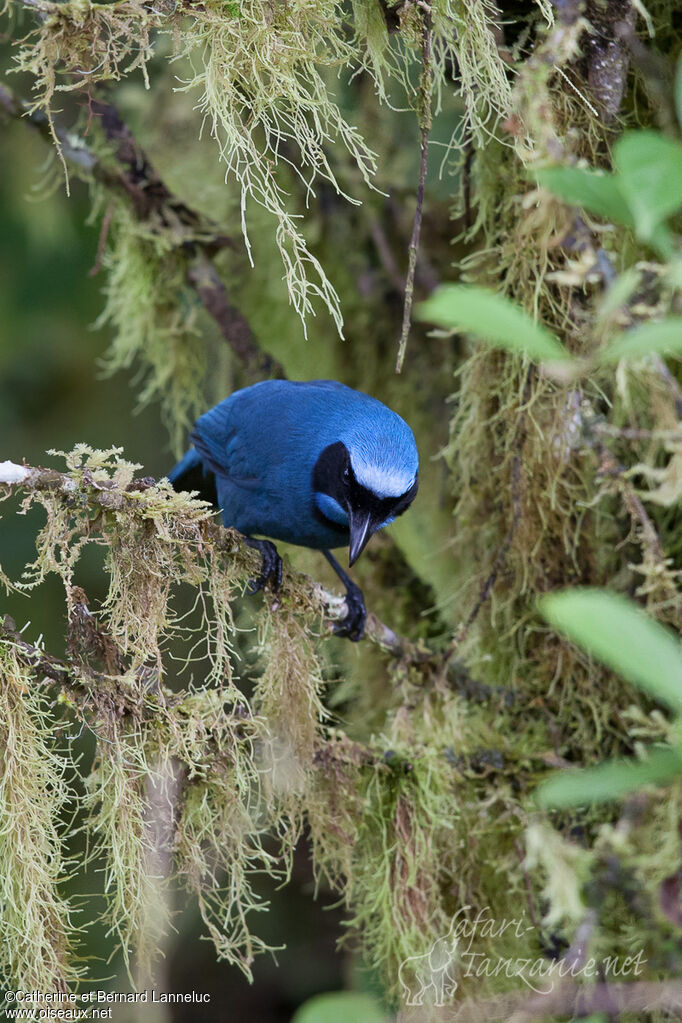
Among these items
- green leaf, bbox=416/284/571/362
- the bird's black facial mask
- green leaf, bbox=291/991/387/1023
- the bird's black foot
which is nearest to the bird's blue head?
the bird's black facial mask

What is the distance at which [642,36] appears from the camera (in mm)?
→ 2551

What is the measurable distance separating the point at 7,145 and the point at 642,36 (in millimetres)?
2661

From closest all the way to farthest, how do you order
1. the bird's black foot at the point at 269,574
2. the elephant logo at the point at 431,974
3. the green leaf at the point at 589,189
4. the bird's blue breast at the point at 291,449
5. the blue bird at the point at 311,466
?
the green leaf at the point at 589,189 → the elephant logo at the point at 431,974 → the bird's black foot at the point at 269,574 → the blue bird at the point at 311,466 → the bird's blue breast at the point at 291,449

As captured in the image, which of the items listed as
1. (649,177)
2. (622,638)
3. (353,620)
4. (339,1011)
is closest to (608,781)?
(622,638)

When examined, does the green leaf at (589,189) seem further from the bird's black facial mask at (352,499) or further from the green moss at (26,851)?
the bird's black facial mask at (352,499)

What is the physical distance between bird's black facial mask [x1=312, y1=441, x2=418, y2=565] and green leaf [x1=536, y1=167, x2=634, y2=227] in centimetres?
153

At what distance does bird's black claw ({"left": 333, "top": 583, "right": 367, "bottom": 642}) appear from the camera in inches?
108

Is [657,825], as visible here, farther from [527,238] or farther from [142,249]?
[142,249]

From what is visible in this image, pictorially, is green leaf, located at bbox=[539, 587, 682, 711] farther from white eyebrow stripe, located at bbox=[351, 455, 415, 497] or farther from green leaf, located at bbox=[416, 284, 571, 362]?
white eyebrow stripe, located at bbox=[351, 455, 415, 497]

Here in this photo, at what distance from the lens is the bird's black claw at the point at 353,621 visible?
2732mm

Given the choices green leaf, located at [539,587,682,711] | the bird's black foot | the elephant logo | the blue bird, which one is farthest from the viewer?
the blue bird

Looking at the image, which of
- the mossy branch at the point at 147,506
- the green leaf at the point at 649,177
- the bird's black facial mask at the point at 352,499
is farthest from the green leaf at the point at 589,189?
the bird's black facial mask at the point at 352,499

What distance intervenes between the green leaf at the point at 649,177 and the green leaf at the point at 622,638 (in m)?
0.31

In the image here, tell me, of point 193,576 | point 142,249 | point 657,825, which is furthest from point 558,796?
point 142,249
